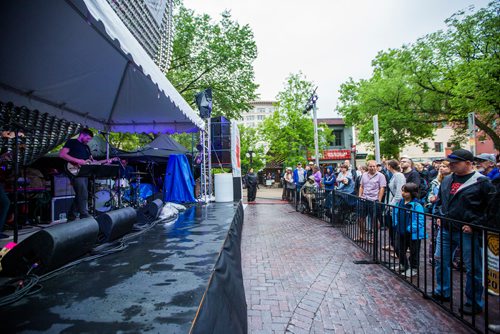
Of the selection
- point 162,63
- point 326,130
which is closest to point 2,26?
point 162,63

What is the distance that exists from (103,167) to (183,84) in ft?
48.5

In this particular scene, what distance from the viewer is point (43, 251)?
216 cm

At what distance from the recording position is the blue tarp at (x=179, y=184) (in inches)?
314

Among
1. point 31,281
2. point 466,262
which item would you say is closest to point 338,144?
point 466,262

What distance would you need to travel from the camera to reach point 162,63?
5.04 metres

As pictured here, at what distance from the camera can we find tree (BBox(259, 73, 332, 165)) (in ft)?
84.6

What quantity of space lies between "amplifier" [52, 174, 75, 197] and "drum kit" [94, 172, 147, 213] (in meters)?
0.80

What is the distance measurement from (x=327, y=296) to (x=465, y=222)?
193 centimetres

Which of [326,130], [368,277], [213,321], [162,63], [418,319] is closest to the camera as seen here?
[213,321]

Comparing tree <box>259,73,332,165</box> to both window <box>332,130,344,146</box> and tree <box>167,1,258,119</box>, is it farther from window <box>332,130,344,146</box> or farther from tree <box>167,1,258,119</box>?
window <box>332,130,344,146</box>

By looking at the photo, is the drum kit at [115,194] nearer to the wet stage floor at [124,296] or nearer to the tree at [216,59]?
the wet stage floor at [124,296]

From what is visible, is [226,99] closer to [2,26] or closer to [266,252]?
[266,252]

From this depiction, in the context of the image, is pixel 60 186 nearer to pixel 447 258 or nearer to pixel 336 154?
pixel 447 258

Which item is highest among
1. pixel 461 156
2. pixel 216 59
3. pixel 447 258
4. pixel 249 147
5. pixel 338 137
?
pixel 216 59
